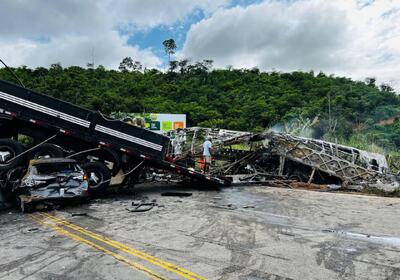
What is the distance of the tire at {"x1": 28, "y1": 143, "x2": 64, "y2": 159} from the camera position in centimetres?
1068

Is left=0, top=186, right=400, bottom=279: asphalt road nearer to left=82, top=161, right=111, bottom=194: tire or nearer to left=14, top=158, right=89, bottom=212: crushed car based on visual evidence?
left=14, top=158, right=89, bottom=212: crushed car

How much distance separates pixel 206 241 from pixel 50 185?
5.11 metres

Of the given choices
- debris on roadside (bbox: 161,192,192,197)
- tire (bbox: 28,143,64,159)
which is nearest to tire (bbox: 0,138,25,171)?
tire (bbox: 28,143,64,159)

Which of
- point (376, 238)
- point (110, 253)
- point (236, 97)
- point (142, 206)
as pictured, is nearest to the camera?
point (110, 253)

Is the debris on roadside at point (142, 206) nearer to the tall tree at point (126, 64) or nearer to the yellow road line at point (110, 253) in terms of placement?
the yellow road line at point (110, 253)

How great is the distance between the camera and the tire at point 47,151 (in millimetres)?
10683

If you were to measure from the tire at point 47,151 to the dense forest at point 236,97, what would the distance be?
29.2 metres

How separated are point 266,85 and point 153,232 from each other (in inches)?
2157

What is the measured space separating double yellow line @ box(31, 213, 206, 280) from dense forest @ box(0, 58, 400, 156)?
30862mm

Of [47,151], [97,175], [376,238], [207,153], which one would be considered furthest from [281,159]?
[47,151]

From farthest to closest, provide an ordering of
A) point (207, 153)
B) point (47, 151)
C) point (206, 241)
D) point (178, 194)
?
1. point (207, 153)
2. point (178, 194)
3. point (47, 151)
4. point (206, 241)

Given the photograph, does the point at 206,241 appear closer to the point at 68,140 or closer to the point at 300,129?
the point at 68,140

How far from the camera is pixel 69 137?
1127 cm

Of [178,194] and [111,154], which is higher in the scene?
[111,154]
